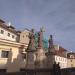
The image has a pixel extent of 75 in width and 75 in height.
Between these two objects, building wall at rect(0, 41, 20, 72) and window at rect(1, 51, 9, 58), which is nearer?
building wall at rect(0, 41, 20, 72)

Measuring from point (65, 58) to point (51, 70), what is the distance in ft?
251

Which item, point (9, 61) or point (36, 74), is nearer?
point (36, 74)

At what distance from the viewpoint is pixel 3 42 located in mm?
28062

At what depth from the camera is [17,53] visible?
98.1ft

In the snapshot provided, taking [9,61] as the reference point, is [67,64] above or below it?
below

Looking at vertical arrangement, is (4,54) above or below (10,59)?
above

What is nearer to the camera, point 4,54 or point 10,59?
point 4,54

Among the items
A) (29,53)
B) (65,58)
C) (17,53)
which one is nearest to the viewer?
(29,53)

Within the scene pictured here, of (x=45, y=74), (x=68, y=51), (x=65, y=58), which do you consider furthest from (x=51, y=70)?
(x=68, y=51)


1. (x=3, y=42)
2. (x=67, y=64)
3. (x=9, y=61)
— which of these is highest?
(x=3, y=42)

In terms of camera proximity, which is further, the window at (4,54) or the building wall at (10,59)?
the window at (4,54)

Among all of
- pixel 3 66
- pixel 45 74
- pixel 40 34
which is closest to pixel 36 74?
pixel 45 74

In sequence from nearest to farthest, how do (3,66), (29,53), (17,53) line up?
(29,53)
(3,66)
(17,53)

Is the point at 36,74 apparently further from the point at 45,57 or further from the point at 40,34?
the point at 40,34
